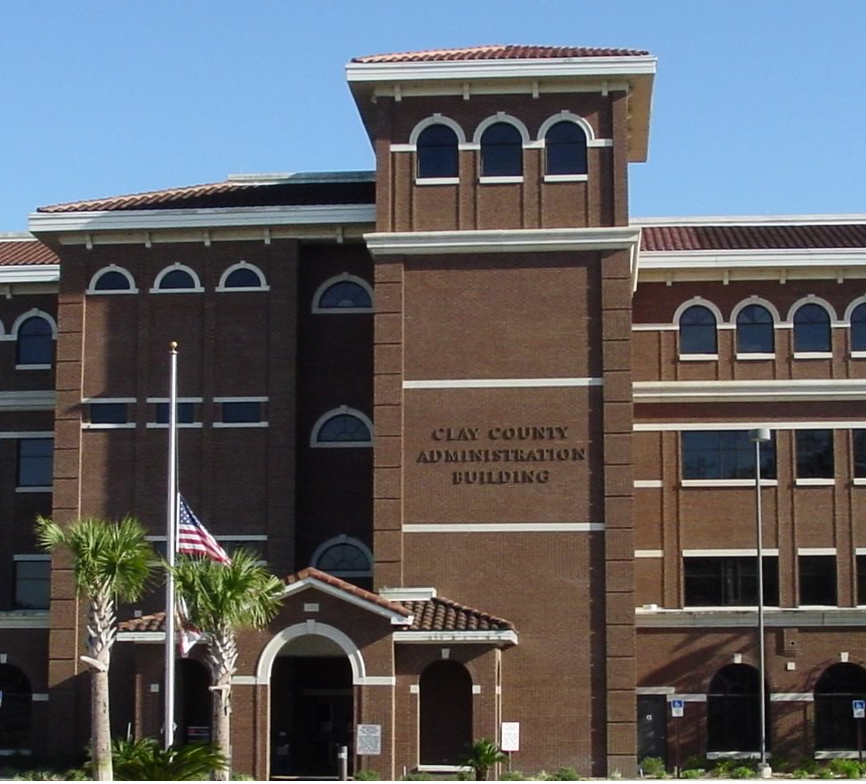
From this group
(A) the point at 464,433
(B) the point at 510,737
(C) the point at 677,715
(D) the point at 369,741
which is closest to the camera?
(D) the point at 369,741

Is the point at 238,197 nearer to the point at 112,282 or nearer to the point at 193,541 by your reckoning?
the point at 112,282

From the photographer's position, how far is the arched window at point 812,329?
169 feet

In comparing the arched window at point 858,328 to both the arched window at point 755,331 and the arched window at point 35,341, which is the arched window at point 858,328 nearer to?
the arched window at point 755,331

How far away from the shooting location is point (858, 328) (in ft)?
169

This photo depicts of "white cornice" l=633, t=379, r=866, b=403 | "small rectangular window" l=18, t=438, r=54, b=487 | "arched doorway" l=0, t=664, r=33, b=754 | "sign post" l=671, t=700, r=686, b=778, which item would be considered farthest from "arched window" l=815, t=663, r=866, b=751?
"small rectangular window" l=18, t=438, r=54, b=487

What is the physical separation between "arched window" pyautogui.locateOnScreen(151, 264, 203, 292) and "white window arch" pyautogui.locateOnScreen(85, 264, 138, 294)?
2.09 feet

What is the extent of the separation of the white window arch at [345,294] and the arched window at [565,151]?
6.34m

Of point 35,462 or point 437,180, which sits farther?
point 35,462

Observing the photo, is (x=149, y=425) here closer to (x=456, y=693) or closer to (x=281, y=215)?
(x=281, y=215)

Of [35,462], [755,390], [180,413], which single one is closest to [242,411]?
[180,413]

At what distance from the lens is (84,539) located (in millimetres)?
35656

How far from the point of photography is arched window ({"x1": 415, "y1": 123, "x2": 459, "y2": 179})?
46938mm

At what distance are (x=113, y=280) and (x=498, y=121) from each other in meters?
11.4

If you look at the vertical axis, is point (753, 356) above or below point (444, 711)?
above
